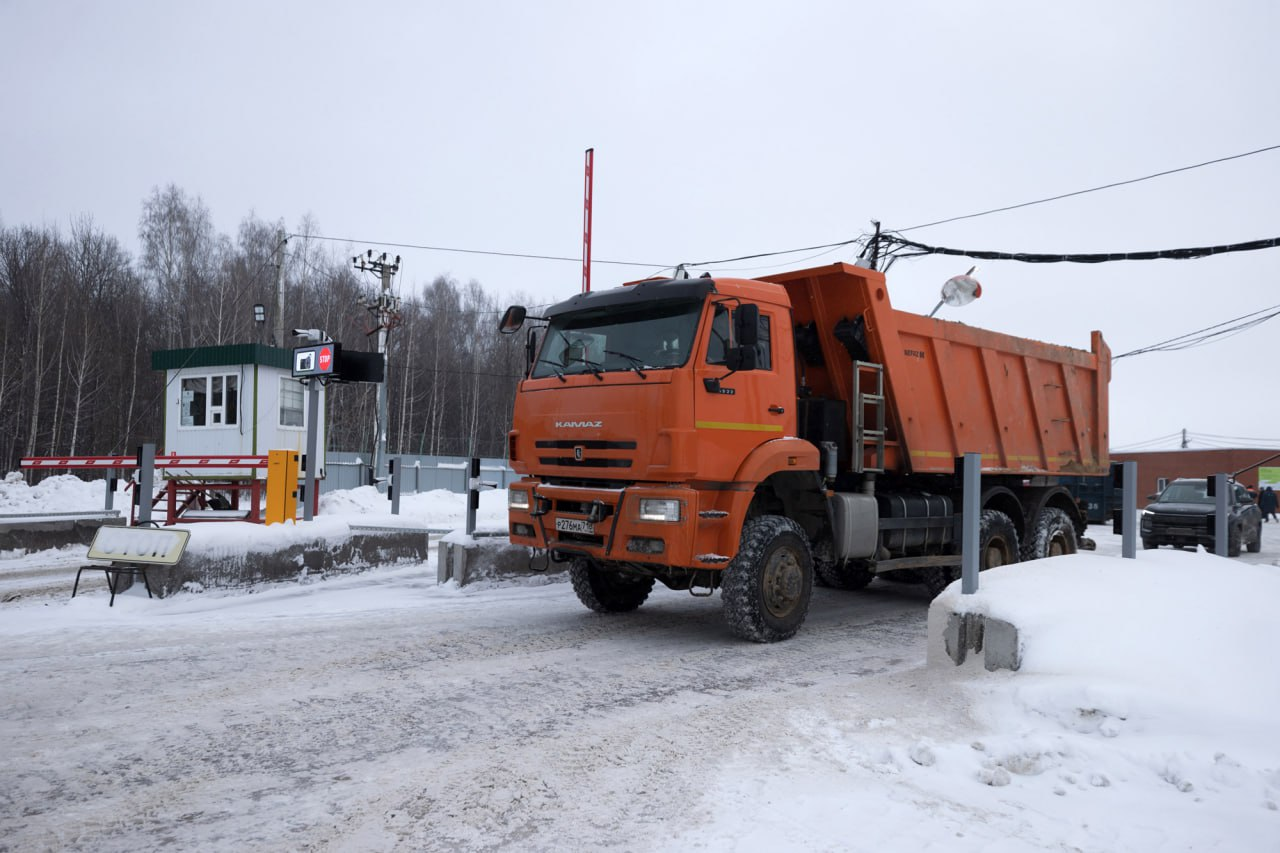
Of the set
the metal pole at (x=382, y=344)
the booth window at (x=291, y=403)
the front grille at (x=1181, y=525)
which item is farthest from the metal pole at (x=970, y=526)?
the metal pole at (x=382, y=344)

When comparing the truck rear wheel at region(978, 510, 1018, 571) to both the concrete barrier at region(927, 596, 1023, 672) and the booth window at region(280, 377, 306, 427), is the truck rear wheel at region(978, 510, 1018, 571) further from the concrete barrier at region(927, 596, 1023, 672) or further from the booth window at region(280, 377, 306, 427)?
the booth window at region(280, 377, 306, 427)

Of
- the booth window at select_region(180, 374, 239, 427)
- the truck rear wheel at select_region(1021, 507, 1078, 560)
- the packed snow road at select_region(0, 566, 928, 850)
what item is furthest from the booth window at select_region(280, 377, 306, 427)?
the truck rear wheel at select_region(1021, 507, 1078, 560)

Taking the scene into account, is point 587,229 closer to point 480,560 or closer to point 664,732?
point 480,560

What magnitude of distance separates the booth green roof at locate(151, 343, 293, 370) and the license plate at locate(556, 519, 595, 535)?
1462 cm

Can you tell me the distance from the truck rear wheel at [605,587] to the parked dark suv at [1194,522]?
14482mm

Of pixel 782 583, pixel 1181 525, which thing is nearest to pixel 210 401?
pixel 782 583

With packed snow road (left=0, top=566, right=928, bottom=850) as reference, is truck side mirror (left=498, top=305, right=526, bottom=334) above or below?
above

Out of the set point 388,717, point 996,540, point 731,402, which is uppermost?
point 731,402

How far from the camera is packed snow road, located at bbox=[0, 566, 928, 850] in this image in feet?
11.6

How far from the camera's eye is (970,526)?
6277mm

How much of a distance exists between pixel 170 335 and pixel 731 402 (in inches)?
1588

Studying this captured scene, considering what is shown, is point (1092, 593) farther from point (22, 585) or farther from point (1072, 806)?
point (22, 585)

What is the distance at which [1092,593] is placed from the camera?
5.96m

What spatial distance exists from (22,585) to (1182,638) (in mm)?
11411
